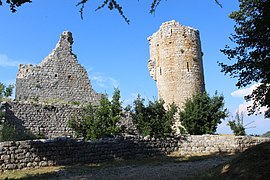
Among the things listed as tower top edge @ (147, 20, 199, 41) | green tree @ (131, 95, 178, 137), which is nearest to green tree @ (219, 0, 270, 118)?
green tree @ (131, 95, 178, 137)

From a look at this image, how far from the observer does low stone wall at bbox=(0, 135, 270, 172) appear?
11008 mm

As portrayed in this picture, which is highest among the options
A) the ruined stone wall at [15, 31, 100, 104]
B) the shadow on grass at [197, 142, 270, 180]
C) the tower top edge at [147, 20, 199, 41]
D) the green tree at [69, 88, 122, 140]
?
the tower top edge at [147, 20, 199, 41]

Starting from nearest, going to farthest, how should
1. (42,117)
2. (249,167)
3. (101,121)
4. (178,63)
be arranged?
(249,167) < (101,121) < (42,117) < (178,63)

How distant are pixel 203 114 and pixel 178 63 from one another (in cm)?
545

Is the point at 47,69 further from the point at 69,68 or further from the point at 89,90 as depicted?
the point at 89,90

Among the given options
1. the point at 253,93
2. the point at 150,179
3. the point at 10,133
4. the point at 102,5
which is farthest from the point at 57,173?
the point at 253,93

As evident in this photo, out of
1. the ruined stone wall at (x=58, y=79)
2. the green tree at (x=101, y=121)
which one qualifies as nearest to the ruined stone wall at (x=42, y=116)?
the green tree at (x=101, y=121)

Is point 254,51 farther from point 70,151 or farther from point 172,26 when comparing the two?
point 172,26

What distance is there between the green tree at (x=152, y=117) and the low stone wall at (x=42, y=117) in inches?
159

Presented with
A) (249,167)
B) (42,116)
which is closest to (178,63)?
(42,116)

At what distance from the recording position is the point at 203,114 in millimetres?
21125

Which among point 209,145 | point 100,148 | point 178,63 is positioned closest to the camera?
point 100,148

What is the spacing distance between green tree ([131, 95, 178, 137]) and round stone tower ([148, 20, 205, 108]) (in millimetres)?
4513

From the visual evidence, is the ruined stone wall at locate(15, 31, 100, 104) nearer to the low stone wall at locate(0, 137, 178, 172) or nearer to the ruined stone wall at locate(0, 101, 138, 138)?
the ruined stone wall at locate(0, 101, 138, 138)
